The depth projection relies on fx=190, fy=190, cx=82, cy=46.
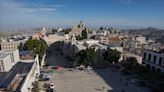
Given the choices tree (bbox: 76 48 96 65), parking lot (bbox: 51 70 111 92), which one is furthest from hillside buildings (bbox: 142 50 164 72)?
parking lot (bbox: 51 70 111 92)

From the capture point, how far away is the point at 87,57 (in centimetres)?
3238

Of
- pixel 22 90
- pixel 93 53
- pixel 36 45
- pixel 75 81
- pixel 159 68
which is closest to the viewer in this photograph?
pixel 22 90

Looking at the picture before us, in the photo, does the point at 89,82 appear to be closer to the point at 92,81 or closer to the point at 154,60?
the point at 92,81

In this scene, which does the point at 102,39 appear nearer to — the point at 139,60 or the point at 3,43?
the point at 139,60

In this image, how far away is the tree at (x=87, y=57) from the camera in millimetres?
32428

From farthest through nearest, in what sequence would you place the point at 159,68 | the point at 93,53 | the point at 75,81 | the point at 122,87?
the point at 93,53 → the point at 159,68 → the point at 75,81 → the point at 122,87

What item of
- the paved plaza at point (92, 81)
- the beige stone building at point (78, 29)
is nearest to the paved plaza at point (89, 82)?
the paved plaza at point (92, 81)

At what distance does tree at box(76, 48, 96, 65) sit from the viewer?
106 feet

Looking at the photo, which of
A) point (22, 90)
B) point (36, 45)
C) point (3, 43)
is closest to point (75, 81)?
point (22, 90)

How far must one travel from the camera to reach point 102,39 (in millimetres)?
52656

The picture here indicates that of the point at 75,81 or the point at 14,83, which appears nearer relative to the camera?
the point at 14,83

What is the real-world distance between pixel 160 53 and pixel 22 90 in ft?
69.1

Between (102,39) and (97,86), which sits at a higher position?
(102,39)

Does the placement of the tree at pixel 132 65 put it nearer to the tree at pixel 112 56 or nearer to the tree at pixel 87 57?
the tree at pixel 112 56
